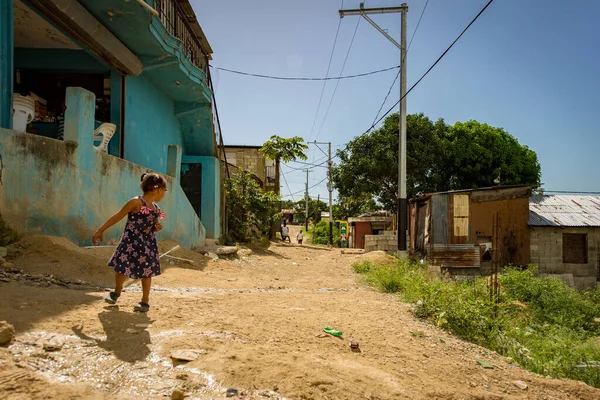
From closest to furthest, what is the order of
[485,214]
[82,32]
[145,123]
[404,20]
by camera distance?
[82,32] → [145,123] → [404,20] → [485,214]

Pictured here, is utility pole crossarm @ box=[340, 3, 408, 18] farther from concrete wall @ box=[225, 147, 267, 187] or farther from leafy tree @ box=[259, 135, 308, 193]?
concrete wall @ box=[225, 147, 267, 187]

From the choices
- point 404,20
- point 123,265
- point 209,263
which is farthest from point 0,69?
point 404,20

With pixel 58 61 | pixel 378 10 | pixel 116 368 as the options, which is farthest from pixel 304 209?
pixel 116 368

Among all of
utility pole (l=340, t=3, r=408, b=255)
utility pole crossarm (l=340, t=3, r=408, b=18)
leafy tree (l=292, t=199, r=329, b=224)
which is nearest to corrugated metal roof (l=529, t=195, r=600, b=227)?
utility pole (l=340, t=3, r=408, b=255)

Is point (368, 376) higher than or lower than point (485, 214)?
lower

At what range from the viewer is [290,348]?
9.99 feet

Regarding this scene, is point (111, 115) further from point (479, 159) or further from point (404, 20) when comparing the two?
point (479, 159)

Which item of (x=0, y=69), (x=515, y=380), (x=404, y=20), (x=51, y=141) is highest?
(x=404, y=20)

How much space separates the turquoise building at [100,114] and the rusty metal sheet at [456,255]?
758 cm

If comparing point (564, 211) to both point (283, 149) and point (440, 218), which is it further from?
point (283, 149)

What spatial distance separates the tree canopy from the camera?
20.5 m

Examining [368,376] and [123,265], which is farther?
[123,265]

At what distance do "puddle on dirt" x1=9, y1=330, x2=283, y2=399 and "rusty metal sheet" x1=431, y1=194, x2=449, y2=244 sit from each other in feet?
40.7

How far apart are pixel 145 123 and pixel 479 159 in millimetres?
18735
